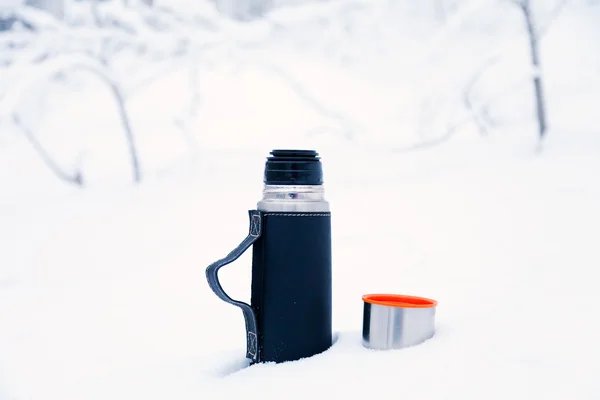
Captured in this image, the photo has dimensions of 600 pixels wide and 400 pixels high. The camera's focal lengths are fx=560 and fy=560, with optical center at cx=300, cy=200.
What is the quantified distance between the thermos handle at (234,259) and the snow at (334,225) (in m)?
0.05

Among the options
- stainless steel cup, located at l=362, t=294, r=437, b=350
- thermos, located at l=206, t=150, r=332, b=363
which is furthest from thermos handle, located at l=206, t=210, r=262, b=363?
stainless steel cup, located at l=362, t=294, r=437, b=350

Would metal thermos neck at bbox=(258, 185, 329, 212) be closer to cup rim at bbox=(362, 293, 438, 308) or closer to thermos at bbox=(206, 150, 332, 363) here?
thermos at bbox=(206, 150, 332, 363)

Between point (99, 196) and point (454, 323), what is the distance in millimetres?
1479

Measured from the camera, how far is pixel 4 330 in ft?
3.64

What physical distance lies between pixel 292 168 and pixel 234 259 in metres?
0.12

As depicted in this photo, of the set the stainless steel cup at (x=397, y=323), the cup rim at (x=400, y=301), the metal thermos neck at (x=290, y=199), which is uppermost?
the metal thermos neck at (x=290, y=199)

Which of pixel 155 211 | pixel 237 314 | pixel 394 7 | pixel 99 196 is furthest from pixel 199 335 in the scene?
pixel 394 7

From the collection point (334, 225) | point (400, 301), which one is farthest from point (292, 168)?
point (334, 225)

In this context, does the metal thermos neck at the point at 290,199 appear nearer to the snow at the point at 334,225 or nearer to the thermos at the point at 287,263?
the thermos at the point at 287,263

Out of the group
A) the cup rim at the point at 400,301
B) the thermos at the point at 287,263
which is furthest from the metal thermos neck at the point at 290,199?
the cup rim at the point at 400,301

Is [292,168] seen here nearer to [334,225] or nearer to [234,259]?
[234,259]

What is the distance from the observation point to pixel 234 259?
63cm

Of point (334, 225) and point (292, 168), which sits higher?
point (292, 168)

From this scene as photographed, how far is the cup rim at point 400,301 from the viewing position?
62cm
